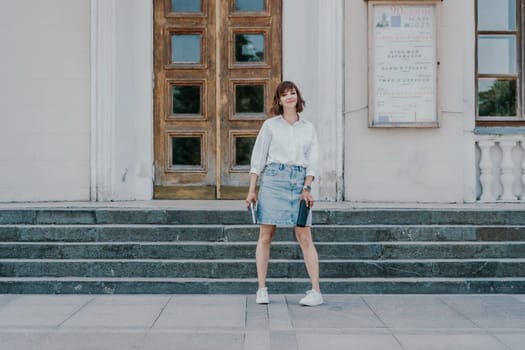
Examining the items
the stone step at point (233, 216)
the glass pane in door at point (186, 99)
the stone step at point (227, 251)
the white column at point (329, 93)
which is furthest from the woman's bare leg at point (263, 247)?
the glass pane in door at point (186, 99)

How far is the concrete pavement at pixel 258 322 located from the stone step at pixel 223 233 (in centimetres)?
84

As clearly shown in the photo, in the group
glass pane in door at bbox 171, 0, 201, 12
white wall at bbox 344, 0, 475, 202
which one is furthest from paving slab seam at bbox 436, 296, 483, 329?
glass pane in door at bbox 171, 0, 201, 12

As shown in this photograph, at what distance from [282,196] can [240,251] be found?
1291 mm

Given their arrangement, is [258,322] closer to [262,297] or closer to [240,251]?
[262,297]

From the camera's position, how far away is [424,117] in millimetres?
Answer: 8367

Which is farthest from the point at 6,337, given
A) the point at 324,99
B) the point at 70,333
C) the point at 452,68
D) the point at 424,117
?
the point at 452,68

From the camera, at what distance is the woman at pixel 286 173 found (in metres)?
5.67

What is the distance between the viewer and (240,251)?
265 inches

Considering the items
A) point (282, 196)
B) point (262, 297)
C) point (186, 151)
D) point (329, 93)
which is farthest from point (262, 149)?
point (186, 151)

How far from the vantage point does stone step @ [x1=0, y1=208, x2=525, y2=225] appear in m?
7.10

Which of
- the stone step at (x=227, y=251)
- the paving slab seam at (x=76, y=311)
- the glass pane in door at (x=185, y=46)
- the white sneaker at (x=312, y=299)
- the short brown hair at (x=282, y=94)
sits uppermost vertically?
the glass pane in door at (x=185, y=46)

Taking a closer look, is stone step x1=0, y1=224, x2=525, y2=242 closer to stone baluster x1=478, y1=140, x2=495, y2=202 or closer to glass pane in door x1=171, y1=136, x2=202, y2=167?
stone baluster x1=478, y1=140, x2=495, y2=202

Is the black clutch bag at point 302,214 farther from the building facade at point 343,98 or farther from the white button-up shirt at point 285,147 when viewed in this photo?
the building facade at point 343,98

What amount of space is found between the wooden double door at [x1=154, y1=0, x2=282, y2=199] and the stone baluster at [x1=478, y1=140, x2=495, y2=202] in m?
2.97
